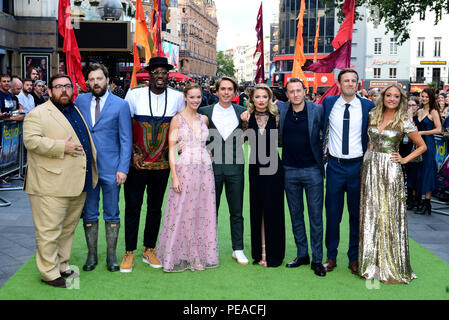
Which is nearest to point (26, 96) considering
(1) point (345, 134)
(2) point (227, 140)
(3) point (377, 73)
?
Result: (2) point (227, 140)

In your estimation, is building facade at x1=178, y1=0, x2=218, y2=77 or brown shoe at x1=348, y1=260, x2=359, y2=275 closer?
brown shoe at x1=348, y1=260, x2=359, y2=275

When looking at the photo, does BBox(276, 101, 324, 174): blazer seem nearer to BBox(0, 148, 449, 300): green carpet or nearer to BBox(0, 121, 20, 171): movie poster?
BBox(0, 148, 449, 300): green carpet

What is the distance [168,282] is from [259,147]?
65.1 inches

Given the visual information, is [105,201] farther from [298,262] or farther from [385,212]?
[385,212]

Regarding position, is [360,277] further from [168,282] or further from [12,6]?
[12,6]

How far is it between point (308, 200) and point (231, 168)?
88cm

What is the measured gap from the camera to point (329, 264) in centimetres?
532

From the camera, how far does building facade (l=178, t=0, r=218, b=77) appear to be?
101 metres

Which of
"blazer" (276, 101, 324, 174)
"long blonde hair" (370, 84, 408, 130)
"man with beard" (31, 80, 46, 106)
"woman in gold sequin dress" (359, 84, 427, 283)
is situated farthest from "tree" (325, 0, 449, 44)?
"blazer" (276, 101, 324, 174)

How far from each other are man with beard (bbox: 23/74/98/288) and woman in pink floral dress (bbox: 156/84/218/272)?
0.94 m

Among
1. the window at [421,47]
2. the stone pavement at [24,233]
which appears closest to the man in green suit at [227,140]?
the stone pavement at [24,233]

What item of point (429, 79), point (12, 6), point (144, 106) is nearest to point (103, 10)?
point (12, 6)

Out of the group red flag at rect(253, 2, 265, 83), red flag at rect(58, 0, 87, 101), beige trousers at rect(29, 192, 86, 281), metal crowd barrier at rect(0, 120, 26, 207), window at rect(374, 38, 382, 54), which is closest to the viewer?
beige trousers at rect(29, 192, 86, 281)

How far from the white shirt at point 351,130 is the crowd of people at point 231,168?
0.03 feet
